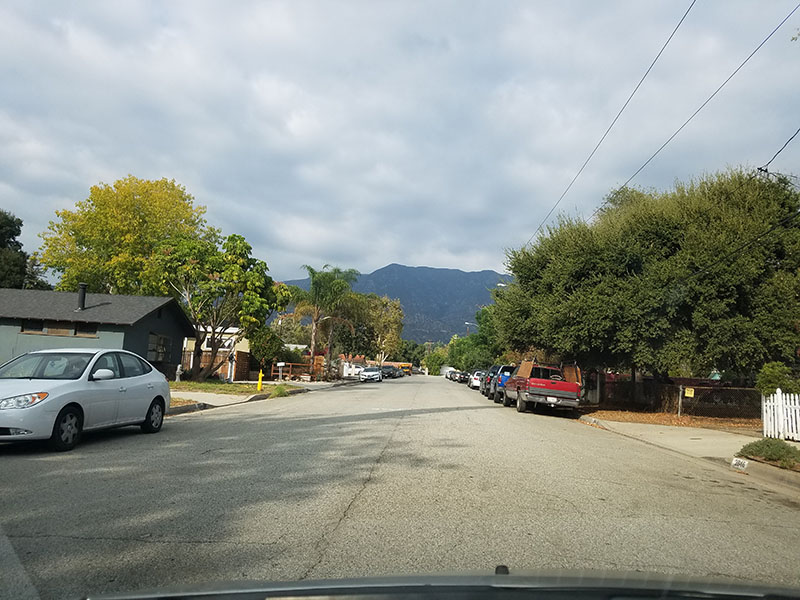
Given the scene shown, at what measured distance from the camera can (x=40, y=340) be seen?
3014 cm

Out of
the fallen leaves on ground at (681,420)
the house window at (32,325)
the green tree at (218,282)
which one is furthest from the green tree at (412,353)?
the fallen leaves on ground at (681,420)

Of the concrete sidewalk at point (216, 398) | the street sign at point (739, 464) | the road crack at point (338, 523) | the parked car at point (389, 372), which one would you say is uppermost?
the parked car at point (389, 372)

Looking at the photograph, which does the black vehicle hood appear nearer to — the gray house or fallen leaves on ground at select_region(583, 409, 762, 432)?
fallen leaves on ground at select_region(583, 409, 762, 432)

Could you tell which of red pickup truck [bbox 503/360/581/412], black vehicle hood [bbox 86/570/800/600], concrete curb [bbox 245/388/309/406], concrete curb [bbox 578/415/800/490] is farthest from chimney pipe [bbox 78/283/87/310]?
black vehicle hood [bbox 86/570/800/600]

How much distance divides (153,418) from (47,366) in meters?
2.14

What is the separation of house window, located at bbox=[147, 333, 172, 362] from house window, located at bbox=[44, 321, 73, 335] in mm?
3650

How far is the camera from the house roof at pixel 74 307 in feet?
96.8

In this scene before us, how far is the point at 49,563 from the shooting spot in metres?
4.42

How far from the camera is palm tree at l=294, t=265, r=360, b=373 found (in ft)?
153

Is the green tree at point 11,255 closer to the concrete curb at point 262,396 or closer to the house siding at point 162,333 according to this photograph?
the house siding at point 162,333

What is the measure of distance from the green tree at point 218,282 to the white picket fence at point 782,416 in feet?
71.1

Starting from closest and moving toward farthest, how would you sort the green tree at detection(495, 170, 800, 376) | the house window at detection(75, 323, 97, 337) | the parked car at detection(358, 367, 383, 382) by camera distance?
the green tree at detection(495, 170, 800, 376) → the house window at detection(75, 323, 97, 337) → the parked car at detection(358, 367, 383, 382)

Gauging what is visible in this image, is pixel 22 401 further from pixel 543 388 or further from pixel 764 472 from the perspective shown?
pixel 543 388

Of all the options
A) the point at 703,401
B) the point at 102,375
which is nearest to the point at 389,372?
the point at 703,401
